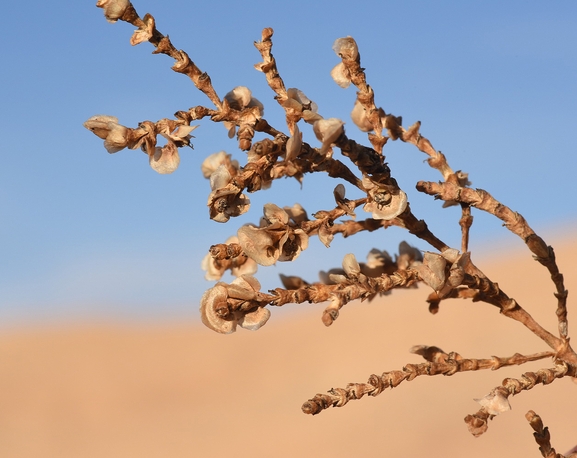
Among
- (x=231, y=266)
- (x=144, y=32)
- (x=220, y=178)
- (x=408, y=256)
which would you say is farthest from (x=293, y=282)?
(x=144, y=32)

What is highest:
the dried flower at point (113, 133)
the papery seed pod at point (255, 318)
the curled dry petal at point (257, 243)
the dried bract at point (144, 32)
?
the dried bract at point (144, 32)

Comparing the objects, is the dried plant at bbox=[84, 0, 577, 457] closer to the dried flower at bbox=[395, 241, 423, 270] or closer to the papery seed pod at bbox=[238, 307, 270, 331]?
the papery seed pod at bbox=[238, 307, 270, 331]

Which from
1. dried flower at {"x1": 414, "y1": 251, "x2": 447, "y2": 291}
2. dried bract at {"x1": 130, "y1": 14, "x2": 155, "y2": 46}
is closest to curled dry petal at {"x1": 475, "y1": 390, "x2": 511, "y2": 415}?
dried flower at {"x1": 414, "y1": 251, "x2": 447, "y2": 291}

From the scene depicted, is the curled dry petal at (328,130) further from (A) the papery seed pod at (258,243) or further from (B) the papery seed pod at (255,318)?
(B) the papery seed pod at (255,318)

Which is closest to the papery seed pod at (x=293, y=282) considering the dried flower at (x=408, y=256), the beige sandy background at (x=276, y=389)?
the dried flower at (x=408, y=256)

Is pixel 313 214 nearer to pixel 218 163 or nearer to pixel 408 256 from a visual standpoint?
pixel 218 163

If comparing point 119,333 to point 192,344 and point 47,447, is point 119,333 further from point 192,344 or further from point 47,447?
point 47,447

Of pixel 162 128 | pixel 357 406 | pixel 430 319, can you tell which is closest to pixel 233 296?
pixel 162 128
